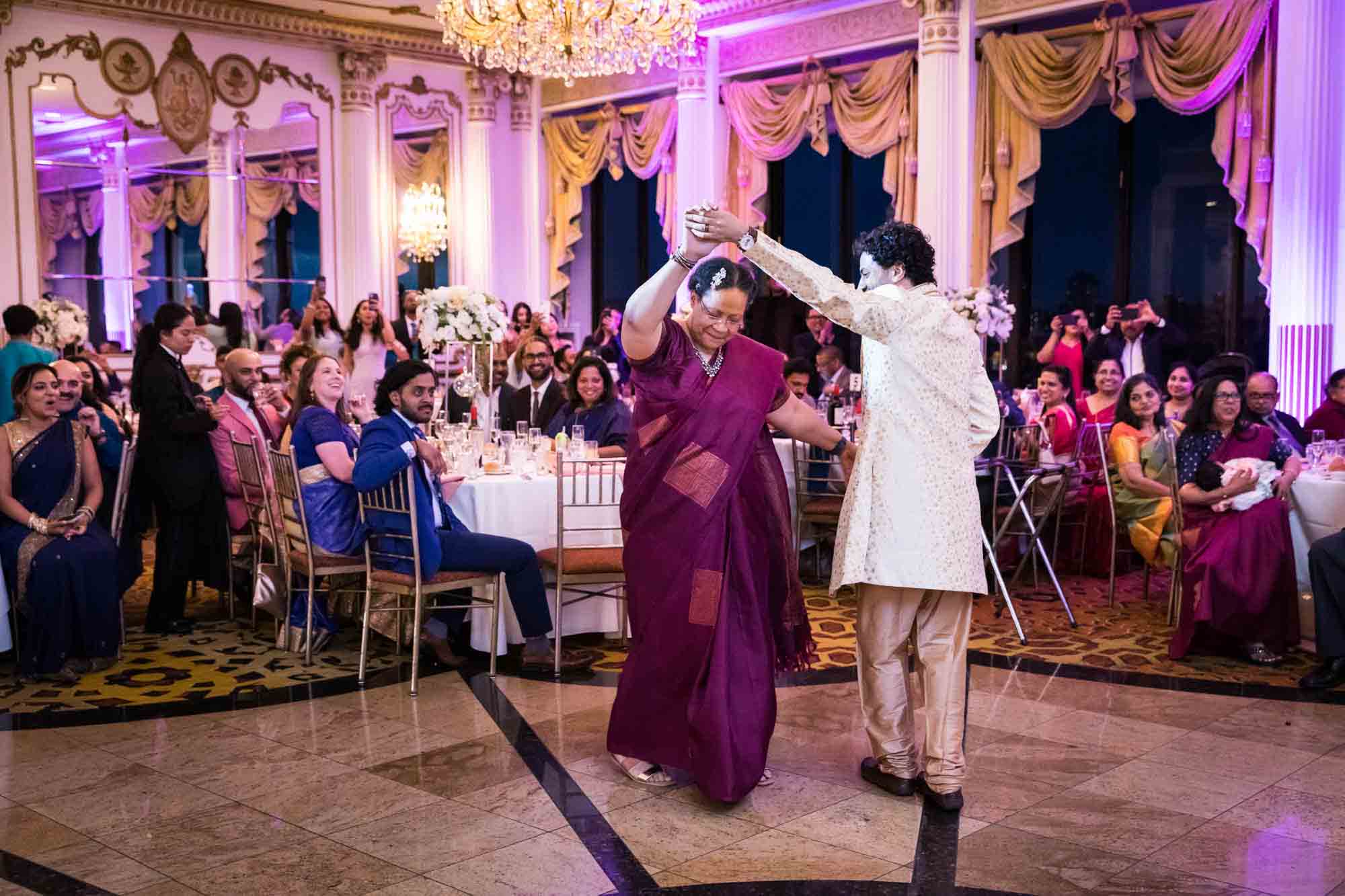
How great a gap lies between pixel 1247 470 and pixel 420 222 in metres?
8.97

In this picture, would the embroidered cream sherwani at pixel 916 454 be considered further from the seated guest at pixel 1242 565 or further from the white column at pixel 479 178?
the white column at pixel 479 178

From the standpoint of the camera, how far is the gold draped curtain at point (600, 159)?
12.2 metres

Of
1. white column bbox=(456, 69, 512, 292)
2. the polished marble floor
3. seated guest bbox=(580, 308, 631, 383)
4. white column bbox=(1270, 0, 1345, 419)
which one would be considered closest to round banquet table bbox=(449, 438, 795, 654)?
the polished marble floor

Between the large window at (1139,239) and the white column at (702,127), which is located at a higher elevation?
the white column at (702,127)

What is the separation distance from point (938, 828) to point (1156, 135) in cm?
800

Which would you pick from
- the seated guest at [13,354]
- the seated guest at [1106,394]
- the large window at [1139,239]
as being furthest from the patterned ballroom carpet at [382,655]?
the large window at [1139,239]

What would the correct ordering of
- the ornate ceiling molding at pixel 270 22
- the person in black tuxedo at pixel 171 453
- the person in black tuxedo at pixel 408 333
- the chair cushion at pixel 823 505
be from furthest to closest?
the person in black tuxedo at pixel 408 333 → the ornate ceiling molding at pixel 270 22 → the chair cushion at pixel 823 505 → the person in black tuxedo at pixel 171 453

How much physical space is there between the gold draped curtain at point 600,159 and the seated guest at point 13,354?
5.82 meters

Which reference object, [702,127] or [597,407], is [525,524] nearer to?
[597,407]

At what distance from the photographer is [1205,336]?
9891mm

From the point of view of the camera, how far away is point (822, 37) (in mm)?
11031

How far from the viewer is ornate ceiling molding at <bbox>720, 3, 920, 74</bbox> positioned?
10500 mm

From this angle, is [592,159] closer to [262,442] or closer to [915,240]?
[262,442]

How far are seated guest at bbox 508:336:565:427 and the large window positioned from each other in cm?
458
